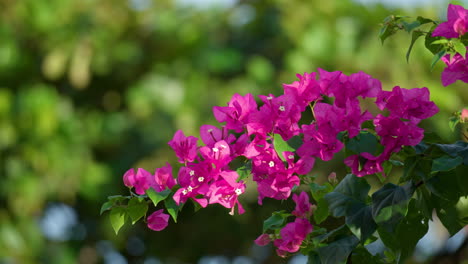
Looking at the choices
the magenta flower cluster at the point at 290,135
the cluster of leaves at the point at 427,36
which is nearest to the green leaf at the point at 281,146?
Result: the magenta flower cluster at the point at 290,135

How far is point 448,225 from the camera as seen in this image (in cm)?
157

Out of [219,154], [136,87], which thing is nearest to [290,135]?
[219,154]

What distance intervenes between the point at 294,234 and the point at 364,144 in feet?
1.02

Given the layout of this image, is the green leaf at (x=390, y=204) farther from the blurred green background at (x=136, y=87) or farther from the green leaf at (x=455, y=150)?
the blurred green background at (x=136, y=87)

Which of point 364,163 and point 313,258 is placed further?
point 313,258

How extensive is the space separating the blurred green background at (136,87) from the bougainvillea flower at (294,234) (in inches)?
304

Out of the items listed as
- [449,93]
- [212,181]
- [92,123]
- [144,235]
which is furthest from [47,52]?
[212,181]

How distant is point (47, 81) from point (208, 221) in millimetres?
3370

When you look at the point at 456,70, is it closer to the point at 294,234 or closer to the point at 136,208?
the point at 294,234

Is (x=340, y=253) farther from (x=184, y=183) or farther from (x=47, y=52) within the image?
(x=47, y=52)

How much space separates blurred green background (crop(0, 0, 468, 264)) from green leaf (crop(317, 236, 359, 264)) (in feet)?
25.6

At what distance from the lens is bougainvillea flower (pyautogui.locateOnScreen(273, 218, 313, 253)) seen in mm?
1648

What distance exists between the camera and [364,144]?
1459 mm

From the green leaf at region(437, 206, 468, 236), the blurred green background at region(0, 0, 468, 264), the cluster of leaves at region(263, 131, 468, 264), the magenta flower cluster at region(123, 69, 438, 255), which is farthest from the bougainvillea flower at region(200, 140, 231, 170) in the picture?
the blurred green background at region(0, 0, 468, 264)
